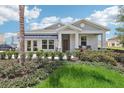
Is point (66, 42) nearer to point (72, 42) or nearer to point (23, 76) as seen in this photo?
point (72, 42)

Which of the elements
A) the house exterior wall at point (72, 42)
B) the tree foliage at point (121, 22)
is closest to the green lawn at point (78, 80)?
the tree foliage at point (121, 22)

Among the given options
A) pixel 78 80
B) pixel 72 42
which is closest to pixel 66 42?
pixel 72 42

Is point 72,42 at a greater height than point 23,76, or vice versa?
point 72,42

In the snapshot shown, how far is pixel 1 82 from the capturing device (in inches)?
366

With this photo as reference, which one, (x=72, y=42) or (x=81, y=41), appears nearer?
(x=72, y=42)

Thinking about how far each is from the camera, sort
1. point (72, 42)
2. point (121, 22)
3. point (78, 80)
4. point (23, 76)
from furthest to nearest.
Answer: point (72, 42) < point (121, 22) < point (23, 76) < point (78, 80)

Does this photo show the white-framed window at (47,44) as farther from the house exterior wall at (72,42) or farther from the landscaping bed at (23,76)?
the landscaping bed at (23,76)

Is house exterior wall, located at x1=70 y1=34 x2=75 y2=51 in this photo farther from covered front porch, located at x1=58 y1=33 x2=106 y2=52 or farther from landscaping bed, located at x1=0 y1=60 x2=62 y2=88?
landscaping bed, located at x1=0 y1=60 x2=62 y2=88

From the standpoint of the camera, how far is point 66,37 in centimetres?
3053

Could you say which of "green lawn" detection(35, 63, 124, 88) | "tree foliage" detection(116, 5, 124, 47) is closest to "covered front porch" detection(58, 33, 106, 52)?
"tree foliage" detection(116, 5, 124, 47)

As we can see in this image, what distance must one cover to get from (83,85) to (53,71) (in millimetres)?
Result: 2224
